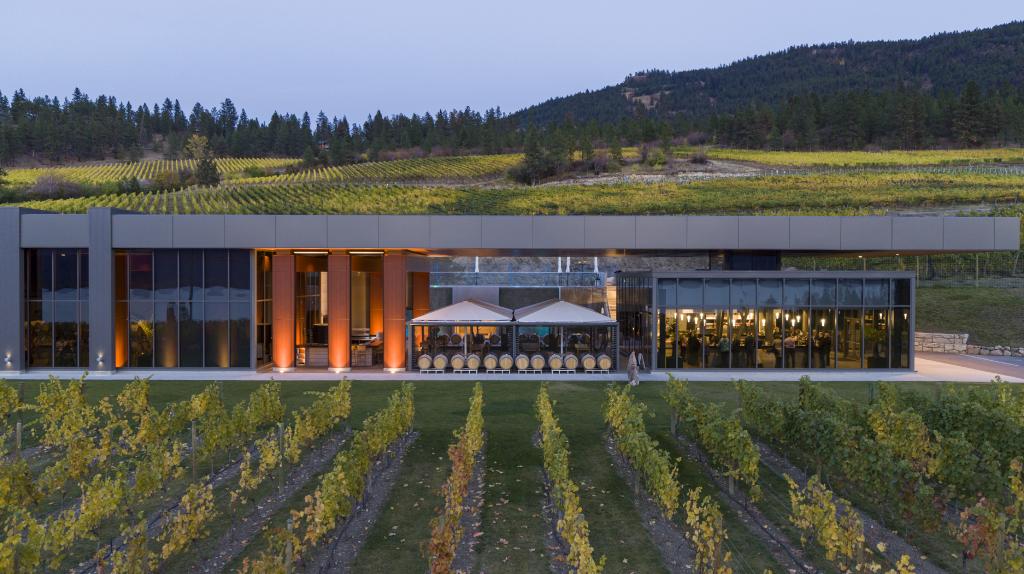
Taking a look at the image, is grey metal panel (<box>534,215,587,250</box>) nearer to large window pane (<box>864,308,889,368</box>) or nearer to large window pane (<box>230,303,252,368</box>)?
large window pane (<box>864,308,889,368</box>)

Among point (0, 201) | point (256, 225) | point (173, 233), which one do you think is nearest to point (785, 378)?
point (256, 225)

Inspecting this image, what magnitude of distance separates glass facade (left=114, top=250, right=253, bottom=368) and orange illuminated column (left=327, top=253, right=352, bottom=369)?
2.55 meters

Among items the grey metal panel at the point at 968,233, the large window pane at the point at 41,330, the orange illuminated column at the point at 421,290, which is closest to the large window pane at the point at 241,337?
the large window pane at the point at 41,330

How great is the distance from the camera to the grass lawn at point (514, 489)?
7.38 m

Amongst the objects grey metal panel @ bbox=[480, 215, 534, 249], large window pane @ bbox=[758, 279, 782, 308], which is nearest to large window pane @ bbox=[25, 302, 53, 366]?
grey metal panel @ bbox=[480, 215, 534, 249]

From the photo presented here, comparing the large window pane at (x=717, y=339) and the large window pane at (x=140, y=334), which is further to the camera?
the large window pane at (x=140, y=334)

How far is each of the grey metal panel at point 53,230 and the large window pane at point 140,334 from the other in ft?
8.40

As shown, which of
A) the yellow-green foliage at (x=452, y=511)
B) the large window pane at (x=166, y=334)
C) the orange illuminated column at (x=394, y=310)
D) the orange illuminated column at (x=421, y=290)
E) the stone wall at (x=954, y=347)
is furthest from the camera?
the stone wall at (x=954, y=347)

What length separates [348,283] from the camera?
71.6ft

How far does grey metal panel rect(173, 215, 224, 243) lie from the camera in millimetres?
20656

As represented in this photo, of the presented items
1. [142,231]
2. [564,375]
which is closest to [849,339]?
[564,375]

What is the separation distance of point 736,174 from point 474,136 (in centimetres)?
4097

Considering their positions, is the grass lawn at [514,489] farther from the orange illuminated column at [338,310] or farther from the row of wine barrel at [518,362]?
the orange illuminated column at [338,310]

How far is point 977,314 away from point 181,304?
35.0 metres
